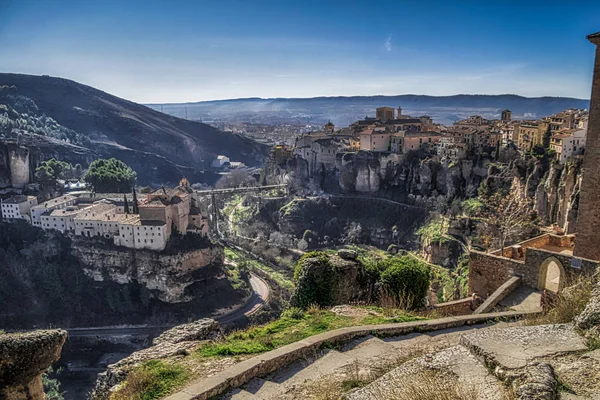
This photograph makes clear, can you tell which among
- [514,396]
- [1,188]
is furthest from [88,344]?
[514,396]

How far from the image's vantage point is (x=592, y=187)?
11.2 meters

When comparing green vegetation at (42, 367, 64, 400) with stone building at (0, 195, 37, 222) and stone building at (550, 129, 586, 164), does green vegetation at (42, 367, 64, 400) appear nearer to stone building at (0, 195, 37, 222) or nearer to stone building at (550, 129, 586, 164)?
stone building at (0, 195, 37, 222)

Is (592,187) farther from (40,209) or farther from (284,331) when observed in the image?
(40,209)

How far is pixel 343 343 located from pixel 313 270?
4.85m

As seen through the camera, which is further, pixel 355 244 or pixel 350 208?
pixel 350 208

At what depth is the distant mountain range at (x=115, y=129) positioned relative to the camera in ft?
291

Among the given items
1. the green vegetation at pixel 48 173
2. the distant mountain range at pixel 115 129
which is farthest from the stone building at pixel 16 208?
the distant mountain range at pixel 115 129

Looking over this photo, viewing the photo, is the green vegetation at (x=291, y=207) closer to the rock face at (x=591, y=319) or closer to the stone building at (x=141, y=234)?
the stone building at (x=141, y=234)

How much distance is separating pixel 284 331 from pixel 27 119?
318 ft

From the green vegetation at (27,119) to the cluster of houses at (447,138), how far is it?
48.3 metres

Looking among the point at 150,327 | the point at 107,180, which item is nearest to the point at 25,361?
the point at 150,327

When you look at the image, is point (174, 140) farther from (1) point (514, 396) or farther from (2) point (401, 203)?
(1) point (514, 396)

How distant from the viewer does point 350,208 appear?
51469mm

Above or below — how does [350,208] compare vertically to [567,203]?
below
